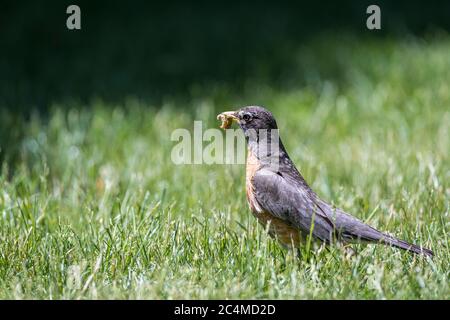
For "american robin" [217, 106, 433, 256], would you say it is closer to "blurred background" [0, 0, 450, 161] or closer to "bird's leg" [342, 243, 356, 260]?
"bird's leg" [342, 243, 356, 260]

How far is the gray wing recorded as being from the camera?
390 centimetres

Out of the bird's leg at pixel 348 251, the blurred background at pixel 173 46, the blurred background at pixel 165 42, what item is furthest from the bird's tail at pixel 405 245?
the blurred background at pixel 165 42

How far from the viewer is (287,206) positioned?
3.96m

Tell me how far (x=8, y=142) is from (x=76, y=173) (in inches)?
32.3

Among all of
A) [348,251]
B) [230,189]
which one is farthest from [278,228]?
[230,189]

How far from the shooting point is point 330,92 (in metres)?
7.16

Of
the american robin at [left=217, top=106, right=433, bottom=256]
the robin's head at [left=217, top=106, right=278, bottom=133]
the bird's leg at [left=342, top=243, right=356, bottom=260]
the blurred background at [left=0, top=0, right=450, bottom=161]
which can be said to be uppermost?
the blurred background at [left=0, top=0, right=450, bottom=161]

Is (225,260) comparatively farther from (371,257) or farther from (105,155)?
(105,155)

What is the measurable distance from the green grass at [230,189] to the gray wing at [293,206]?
13 cm

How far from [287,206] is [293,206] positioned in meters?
0.03

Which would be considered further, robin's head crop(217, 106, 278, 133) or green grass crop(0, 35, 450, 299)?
robin's head crop(217, 106, 278, 133)

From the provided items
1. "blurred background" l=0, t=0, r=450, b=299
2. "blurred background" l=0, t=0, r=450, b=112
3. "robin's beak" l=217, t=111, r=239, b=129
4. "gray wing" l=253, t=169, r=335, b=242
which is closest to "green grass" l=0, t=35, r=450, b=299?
"blurred background" l=0, t=0, r=450, b=299

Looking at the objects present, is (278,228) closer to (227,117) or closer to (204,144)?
(227,117)

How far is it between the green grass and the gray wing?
13cm
